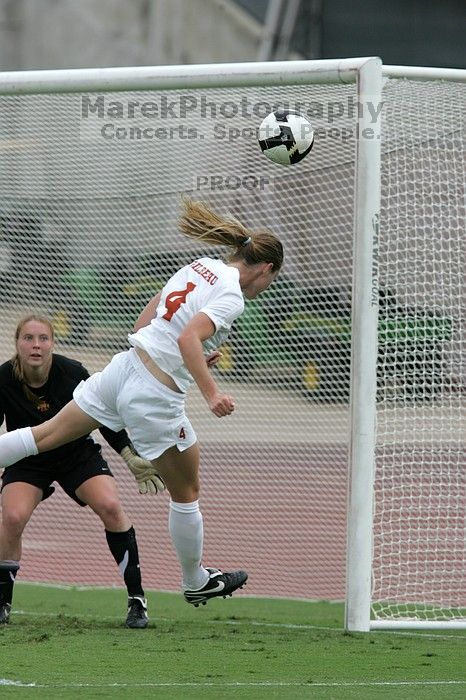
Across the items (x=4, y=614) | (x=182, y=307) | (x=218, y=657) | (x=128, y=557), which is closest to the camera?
(x=218, y=657)

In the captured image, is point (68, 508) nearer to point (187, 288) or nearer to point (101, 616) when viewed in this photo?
point (101, 616)

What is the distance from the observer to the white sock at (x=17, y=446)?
5.88 meters

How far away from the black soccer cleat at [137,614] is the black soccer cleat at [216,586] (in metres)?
0.24

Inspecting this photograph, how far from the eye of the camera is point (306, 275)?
28.8 feet

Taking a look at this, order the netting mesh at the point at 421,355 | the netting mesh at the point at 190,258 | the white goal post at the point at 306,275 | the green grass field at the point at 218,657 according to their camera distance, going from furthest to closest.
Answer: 1. the netting mesh at the point at 190,258
2. the netting mesh at the point at 421,355
3. the white goal post at the point at 306,275
4. the green grass field at the point at 218,657

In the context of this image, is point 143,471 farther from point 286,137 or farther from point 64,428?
point 286,137

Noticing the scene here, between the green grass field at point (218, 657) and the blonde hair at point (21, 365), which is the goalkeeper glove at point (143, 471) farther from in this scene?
the green grass field at point (218, 657)

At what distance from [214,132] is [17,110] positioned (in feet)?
4.27

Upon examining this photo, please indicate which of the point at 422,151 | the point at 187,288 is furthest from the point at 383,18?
the point at 187,288

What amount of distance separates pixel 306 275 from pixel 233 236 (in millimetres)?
2914

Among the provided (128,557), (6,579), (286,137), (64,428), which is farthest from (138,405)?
(286,137)

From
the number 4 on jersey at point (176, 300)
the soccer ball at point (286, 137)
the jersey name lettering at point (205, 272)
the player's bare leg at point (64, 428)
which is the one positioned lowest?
the player's bare leg at point (64, 428)

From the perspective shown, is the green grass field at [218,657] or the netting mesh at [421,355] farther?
the netting mesh at [421,355]

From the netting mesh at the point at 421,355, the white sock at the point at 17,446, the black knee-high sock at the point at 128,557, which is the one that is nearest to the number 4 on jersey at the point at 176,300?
the white sock at the point at 17,446
